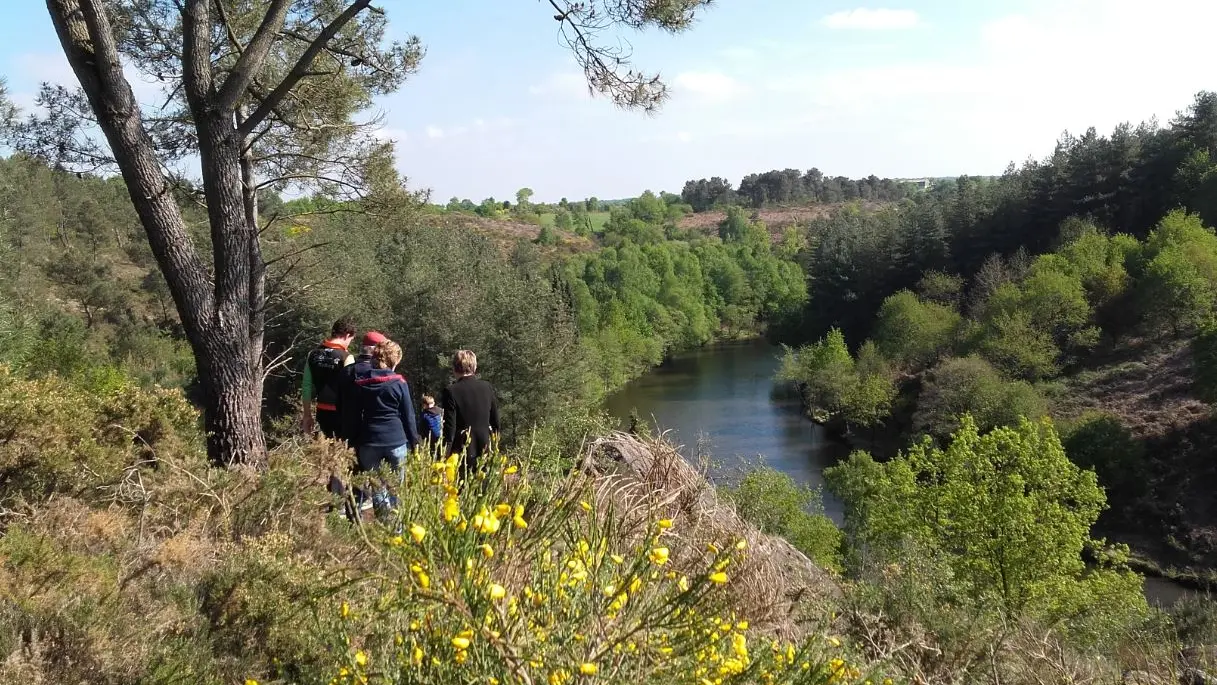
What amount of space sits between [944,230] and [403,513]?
168 feet

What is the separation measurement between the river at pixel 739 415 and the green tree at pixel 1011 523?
4.49 m

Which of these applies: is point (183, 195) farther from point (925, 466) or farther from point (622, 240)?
point (622, 240)

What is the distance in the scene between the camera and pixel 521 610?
1658 millimetres

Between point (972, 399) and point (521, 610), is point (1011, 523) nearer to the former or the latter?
point (972, 399)

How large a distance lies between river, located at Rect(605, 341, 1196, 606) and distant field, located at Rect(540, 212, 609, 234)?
62.4 metres

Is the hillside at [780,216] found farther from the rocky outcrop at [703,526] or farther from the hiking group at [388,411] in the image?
the rocky outcrop at [703,526]

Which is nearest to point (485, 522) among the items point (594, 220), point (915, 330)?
point (915, 330)

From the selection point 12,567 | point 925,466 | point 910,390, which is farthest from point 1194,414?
point 12,567

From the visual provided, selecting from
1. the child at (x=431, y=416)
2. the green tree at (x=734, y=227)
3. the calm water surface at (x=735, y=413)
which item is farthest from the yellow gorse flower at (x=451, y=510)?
the green tree at (x=734, y=227)

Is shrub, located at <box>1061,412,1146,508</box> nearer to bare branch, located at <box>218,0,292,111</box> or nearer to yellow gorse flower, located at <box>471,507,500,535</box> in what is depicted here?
bare branch, located at <box>218,0,292,111</box>

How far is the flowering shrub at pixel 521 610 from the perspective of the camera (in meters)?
1.63

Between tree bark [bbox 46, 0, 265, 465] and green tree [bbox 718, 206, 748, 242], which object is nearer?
tree bark [bbox 46, 0, 265, 465]

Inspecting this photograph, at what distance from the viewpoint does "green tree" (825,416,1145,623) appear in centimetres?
1592

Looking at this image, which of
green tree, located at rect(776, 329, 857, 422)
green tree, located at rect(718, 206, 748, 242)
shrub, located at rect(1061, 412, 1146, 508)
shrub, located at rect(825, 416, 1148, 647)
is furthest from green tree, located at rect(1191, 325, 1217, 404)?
green tree, located at rect(718, 206, 748, 242)
